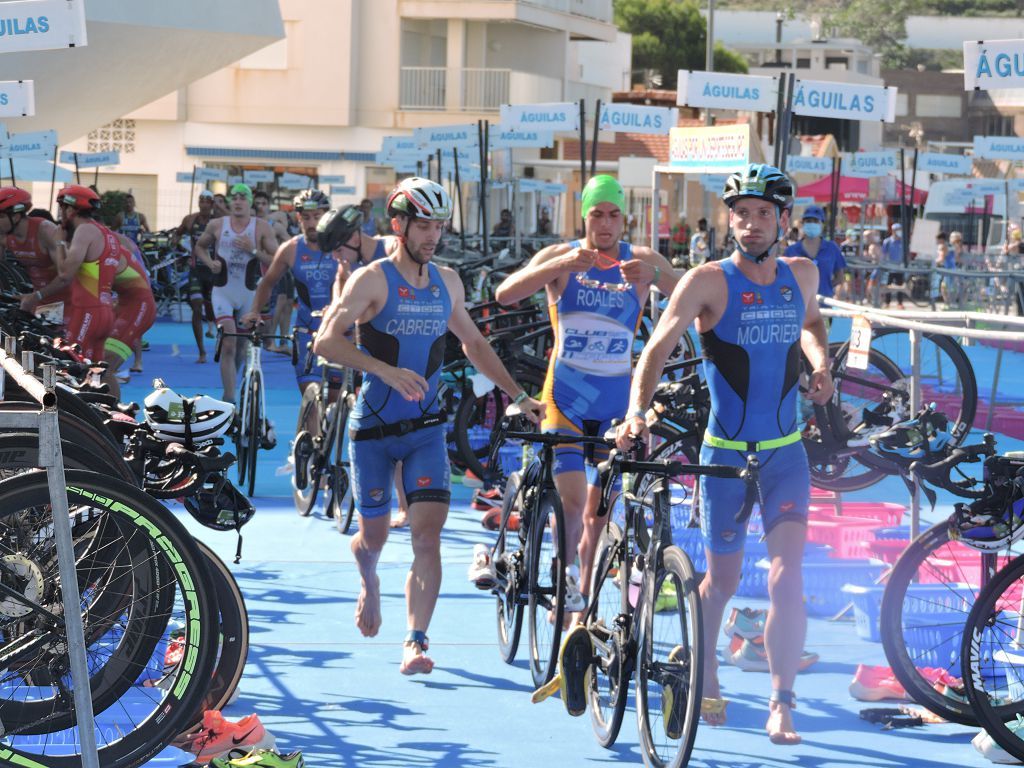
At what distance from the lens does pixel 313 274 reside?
11.2 metres

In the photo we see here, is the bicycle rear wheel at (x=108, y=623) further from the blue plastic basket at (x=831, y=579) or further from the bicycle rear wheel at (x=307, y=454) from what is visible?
the bicycle rear wheel at (x=307, y=454)

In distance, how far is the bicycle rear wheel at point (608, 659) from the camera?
220 inches

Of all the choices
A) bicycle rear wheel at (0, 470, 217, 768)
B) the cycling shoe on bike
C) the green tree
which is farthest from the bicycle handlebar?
the green tree

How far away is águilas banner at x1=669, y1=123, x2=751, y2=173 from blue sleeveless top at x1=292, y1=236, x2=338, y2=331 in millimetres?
2377

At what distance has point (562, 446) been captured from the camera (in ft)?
24.0

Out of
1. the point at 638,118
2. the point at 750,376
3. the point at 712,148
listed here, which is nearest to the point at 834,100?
the point at 712,148

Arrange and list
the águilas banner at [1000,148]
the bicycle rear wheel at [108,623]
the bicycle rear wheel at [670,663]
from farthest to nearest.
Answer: the águilas banner at [1000,148]
the bicycle rear wheel at [670,663]
the bicycle rear wheel at [108,623]

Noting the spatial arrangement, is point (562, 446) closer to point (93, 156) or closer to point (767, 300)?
point (767, 300)

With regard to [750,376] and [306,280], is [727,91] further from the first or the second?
[750,376]

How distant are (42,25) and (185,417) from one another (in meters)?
3.45

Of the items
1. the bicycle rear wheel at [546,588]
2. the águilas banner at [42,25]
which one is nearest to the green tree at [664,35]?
the águilas banner at [42,25]

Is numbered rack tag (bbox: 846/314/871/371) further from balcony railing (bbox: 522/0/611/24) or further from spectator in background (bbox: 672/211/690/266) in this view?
balcony railing (bbox: 522/0/611/24)

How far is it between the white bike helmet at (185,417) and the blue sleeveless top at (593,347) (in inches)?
93.1

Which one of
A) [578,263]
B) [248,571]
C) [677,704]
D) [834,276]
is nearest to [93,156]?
[834,276]
